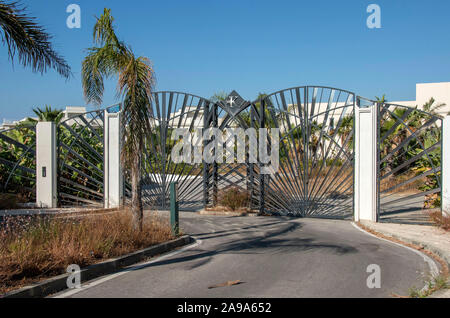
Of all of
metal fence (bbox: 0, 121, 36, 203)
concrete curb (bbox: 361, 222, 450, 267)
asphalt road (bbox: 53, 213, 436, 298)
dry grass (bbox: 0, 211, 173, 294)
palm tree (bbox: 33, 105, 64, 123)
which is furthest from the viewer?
palm tree (bbox: 33, 105, 64, 123)

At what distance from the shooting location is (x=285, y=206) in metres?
15.9

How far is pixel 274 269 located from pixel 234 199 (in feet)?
30.3

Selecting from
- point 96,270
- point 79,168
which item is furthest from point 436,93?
point 96,270

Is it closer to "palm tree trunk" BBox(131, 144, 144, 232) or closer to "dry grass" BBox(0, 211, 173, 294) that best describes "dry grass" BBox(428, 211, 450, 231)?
"dry grass" BBox(0, 211, 173, 294)

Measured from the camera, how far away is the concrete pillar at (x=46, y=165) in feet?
56.6

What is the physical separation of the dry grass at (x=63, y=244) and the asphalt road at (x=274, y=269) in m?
0.66

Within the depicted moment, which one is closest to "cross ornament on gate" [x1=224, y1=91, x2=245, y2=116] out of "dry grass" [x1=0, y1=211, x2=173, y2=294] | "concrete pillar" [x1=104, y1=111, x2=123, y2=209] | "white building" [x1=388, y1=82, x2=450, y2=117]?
"concrete pillar" [x1=104, y1=111, x2=123, y2=209]

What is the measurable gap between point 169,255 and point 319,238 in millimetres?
4106

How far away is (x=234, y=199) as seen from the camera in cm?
1678

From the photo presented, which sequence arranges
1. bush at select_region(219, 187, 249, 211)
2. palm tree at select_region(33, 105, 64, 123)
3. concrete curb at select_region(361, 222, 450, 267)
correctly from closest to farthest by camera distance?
1. concrete curb at select_region(361, 222, 450, 267)
2. bush at select_region(219, 187, 249, 211)
3. palm tree at select_region(33, 105, 64, 123)

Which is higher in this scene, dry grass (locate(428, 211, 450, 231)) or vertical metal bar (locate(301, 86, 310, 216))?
A: vertical metal bar (locate(301, 86, 310, 216))

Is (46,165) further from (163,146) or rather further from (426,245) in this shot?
(426,245)

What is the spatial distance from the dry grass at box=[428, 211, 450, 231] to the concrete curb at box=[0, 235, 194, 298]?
6.97 m

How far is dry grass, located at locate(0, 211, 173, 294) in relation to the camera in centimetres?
641
